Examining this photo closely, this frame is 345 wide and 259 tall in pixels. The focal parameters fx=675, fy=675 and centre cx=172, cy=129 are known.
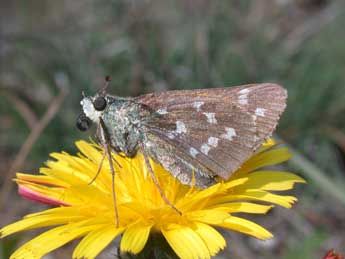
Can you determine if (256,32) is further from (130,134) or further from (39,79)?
(130,134)

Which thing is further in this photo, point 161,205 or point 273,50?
point 273,50

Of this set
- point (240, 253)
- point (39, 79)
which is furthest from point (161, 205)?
point (39, 79)

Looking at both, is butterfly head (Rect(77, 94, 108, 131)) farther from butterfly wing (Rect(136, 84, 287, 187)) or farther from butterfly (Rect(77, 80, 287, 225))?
butterfly wing (Rect(136, 84, 287, 187))

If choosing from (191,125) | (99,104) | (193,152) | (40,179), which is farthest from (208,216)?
(40,179)

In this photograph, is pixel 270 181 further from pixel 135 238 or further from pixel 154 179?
pixel 135 238

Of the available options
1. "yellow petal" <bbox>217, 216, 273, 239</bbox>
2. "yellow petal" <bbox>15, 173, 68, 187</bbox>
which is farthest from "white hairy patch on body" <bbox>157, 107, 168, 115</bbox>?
"yellow petal" <bbox>217, 216, 273, 239</bbox>

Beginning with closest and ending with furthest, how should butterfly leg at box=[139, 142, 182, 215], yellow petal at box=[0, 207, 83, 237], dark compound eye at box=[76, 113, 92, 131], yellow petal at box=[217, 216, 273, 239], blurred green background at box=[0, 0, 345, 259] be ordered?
yellow petal at box=[217, 216, 273, 239] < yellow petal at box=[0, 207, 83, 237] < butterfly leg at box=[139, 142, 182, 215] < dark compound eye at box=[76, 113, 92, 131] < blurred green background at box=[0, 0, 345, 259]

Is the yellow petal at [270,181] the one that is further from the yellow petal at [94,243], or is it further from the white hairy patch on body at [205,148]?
the yellow petal at [94,243]
